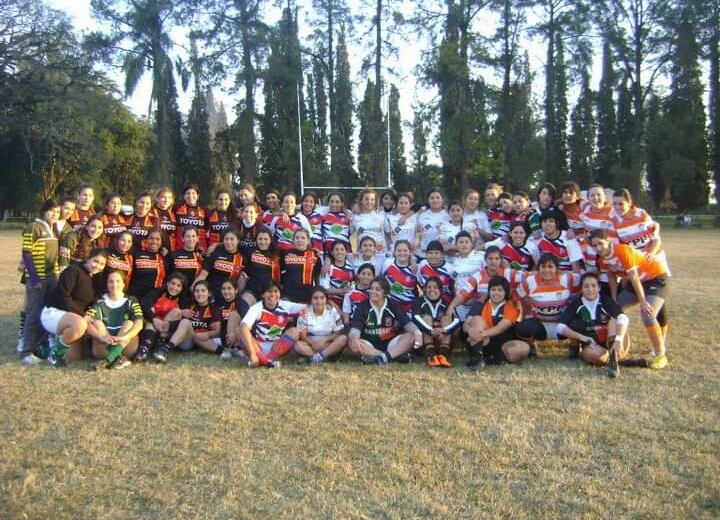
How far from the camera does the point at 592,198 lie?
6.17 meters

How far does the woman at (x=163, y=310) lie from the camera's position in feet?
19.2

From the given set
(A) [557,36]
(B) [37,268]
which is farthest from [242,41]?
(B) [37,268]

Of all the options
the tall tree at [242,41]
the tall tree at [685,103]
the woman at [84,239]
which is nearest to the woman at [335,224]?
the woman at [84,239]

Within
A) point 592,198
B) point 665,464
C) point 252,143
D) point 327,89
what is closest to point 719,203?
point 327,89

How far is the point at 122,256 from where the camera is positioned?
6.17 m

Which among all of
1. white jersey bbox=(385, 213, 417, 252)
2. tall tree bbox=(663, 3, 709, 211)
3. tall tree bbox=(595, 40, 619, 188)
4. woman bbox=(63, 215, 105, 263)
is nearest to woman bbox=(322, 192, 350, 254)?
white jersey bbox=(385, 213, 417, 252)

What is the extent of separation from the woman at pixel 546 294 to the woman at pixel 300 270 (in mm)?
2139

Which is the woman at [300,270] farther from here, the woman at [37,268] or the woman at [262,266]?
the woman at [37,268]

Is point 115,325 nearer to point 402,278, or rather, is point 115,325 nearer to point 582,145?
point 402,278

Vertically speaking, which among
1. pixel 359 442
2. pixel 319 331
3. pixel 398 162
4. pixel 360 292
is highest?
pixel 398 162

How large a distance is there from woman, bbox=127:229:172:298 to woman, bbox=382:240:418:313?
2.37 metres

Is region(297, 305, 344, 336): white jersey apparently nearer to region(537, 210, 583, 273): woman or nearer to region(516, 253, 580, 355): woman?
region(516, 253, 580, 355): woman

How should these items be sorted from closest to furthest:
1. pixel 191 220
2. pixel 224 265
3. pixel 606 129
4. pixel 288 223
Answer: pixel 224 265
pixel 191 220
pixel 288 223
pixel 606 129

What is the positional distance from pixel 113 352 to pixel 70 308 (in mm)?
641
